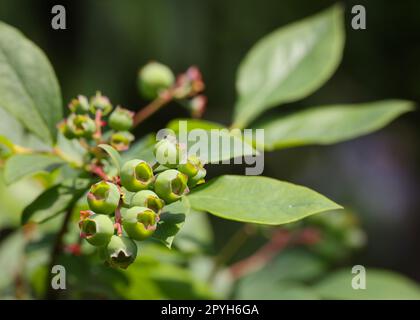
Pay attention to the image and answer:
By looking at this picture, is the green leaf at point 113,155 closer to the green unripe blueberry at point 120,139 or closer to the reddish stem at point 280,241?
the green unripe blueberry at point 120,139

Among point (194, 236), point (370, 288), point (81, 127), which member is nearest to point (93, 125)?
point (81, 127)

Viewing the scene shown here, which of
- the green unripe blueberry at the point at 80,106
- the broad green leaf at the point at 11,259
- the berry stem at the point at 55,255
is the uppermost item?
the green unripe blueberry at the point at 80,106

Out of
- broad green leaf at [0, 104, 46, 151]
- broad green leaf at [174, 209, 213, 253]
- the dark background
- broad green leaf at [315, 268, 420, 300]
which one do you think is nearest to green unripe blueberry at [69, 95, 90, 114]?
broad green leaf at [0, 104, 46, 151]

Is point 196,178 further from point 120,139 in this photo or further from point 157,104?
point 157,104

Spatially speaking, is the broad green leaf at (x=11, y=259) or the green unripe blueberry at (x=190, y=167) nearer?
the green unripe blueberry at (x=190, y=167)

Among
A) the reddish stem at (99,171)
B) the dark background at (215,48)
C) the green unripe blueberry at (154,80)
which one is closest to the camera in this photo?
the reddish stem at (99,171)

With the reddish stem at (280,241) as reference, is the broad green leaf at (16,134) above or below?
above

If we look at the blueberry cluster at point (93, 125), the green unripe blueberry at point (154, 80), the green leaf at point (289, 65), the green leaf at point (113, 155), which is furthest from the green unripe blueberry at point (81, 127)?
the green leaf at point (289, 65)

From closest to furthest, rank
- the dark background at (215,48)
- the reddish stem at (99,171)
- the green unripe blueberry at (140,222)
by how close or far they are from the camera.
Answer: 1. the green unripe blueberry at (140,222)
2. the reddish stem at (99,171)
3. the dark background at (215,48)
